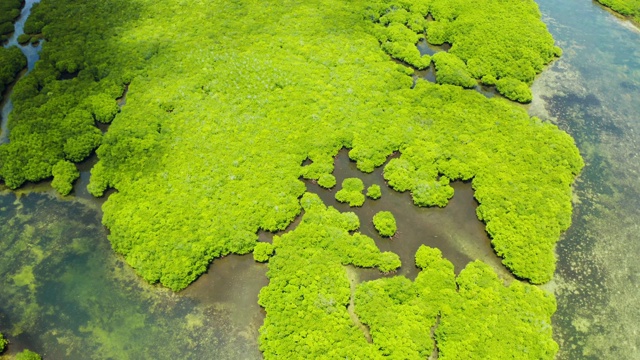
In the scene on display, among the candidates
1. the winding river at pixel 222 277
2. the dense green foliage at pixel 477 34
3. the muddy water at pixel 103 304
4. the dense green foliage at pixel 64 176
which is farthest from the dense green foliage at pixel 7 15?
the dense green foliage at pixel 477 34

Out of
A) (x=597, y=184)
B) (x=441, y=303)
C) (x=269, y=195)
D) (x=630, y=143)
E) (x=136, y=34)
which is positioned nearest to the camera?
(x=441, y=303)

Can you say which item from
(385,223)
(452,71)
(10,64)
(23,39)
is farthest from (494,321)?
(23,39)

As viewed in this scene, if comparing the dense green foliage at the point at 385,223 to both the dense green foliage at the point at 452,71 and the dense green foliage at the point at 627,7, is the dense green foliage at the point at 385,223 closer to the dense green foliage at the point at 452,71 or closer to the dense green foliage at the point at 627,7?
the dense green foliage at the point at 452,71

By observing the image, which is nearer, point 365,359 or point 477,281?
point 365,359

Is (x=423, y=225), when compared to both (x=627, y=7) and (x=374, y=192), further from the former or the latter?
(x=627, y=7)

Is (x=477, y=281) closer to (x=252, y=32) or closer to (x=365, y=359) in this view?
(x=365, y=359)

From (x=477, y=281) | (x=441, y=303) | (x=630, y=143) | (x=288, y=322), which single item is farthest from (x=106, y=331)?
(x=630, y=143)

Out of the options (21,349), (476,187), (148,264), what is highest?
(476,187)
